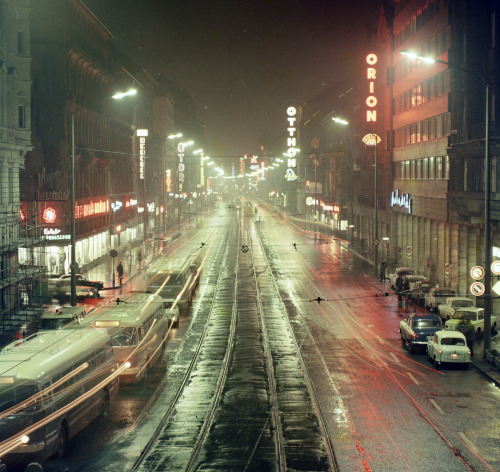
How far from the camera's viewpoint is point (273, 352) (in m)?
30.8

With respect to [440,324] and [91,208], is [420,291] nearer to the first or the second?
[440,324]

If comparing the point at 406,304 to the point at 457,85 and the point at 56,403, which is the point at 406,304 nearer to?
the point at 457,85

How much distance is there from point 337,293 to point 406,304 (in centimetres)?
530

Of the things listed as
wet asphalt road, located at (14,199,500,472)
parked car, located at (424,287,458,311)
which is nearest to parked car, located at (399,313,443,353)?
wet asphalt road, located at (14,199,500,472)

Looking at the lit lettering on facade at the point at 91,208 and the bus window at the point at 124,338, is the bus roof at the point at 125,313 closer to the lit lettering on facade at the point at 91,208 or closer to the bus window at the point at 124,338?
the bus window at the point at 124,338

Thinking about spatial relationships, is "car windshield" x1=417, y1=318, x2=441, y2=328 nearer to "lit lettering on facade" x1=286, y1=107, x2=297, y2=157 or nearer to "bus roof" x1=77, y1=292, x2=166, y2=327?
"bus roof" x1=77, y1=292, x2=166, y2=327

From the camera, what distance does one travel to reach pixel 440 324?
31.6 m

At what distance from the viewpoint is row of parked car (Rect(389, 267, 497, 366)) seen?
92.1 ft

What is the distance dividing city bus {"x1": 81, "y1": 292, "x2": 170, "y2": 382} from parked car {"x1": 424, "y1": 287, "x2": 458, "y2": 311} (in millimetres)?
17358

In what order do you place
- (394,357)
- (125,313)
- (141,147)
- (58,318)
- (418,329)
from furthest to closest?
(141,147)
(58,318)
(418,329)
(394,357)
(125,313)

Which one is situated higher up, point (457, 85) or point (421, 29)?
point (421, 29)

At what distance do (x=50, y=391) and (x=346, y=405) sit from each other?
9.08m

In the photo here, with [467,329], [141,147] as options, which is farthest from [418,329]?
[141,147]

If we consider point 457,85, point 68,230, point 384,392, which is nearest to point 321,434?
point 384,392
